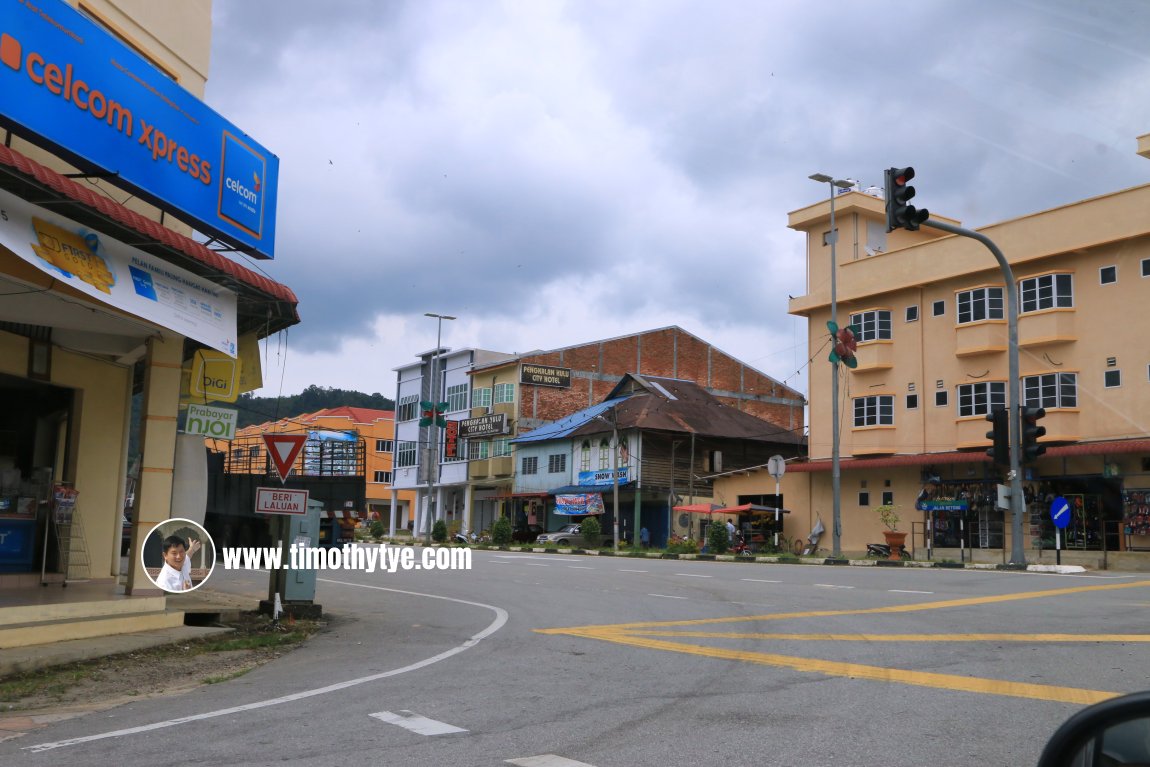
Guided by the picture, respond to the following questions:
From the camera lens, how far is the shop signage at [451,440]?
232ft

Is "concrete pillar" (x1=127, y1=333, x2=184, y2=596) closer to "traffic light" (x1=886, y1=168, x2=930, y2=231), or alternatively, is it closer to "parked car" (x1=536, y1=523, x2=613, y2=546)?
"traffic light" (x1=886, y1=168, x2=930, y2=231)

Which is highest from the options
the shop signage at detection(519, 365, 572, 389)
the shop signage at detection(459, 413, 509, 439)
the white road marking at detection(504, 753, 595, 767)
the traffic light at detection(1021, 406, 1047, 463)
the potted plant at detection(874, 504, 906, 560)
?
the shop signage at detection(519, 365, 572, 389)

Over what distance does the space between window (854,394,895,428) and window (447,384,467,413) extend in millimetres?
36961

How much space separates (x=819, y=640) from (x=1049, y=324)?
27.9m

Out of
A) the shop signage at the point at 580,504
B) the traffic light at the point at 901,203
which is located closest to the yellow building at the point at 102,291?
the traffic light at the point at 901,203

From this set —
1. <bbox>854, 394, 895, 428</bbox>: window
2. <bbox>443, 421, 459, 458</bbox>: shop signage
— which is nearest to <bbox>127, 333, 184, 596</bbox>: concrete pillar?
<bbox>854, 394, 895, 428</bbox>: window

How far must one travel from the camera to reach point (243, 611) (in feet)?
49.6

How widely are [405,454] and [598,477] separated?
29424 millimetres

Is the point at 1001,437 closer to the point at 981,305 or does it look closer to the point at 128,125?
the point at 981,305

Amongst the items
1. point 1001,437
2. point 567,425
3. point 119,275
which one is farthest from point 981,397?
point 119,275

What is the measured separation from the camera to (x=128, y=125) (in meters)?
12.7

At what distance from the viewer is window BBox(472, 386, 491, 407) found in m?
70.8

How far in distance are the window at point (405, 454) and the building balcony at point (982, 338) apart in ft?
166

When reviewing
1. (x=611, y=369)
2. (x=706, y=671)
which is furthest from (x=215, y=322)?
(x=611, y=369)
